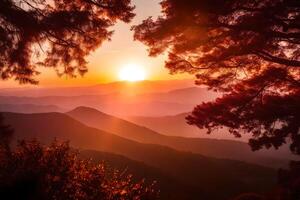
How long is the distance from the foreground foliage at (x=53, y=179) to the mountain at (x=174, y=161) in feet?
100

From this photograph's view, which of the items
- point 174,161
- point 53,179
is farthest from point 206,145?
point 53,179

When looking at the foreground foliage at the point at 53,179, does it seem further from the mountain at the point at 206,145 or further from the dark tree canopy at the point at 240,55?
the mountain at the point at 206,145

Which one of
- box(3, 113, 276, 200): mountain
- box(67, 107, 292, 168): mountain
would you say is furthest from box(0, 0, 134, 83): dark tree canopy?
box(67, 107, 292, 168): mountain

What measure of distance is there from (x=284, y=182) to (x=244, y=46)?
7.99 m

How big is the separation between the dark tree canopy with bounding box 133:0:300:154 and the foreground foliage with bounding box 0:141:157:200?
551 cm

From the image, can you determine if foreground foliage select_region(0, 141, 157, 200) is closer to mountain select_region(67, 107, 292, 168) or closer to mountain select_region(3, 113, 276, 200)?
mountain select_region(3, 113, 276, 200)

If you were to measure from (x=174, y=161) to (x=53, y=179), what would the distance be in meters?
62.2

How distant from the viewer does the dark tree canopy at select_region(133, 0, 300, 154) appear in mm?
12516

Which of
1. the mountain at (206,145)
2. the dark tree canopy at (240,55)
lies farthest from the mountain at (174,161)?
the dark tree canopy at (240,55)

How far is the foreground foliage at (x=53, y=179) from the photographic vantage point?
30.3 feet

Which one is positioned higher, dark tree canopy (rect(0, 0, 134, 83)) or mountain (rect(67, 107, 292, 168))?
dark tree canopy (rect(0, 0, 134, 83))

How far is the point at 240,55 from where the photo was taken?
1452cm

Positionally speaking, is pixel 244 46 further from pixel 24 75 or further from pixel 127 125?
pixel 127 125

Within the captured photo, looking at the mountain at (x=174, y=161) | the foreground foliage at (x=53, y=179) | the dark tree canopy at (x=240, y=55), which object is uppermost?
the dark tree canopy at (x=240, y=55)
